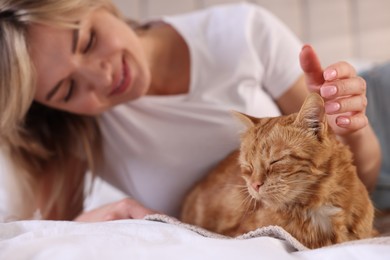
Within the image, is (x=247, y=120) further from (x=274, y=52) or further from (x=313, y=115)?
(x=274, y=52)

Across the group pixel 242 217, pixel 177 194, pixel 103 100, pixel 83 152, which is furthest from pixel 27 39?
pixel 242 217

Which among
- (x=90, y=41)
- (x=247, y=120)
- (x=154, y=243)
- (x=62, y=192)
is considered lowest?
(x=62, y=192)

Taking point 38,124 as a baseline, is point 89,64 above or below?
above

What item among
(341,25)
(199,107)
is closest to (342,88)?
(199,107)

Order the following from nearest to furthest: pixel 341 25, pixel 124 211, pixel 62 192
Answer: pixel 124 211 < pixel 62 192 < pixel 341 25

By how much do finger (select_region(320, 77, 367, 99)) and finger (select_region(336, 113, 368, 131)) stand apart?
3 centimetres

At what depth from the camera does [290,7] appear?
5.90 feet

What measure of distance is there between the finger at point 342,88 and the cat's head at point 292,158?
0.04 meters

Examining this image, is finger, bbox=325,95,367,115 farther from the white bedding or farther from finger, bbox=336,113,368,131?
the white bedding

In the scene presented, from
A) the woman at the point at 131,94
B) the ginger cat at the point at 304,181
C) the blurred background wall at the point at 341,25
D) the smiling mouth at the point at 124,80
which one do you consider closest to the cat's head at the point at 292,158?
the ginger cat at the point at 304,181

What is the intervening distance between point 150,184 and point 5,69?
0.42 m

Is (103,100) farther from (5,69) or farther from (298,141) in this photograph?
(298,141)

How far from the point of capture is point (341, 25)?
1.73 meters

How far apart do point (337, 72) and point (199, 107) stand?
1.72ft
